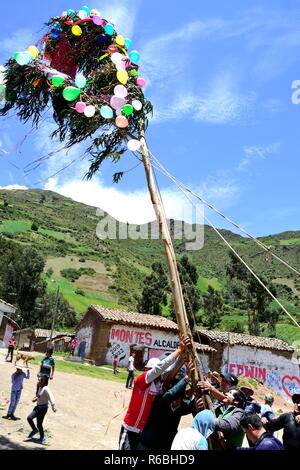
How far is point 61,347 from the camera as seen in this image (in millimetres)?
49781

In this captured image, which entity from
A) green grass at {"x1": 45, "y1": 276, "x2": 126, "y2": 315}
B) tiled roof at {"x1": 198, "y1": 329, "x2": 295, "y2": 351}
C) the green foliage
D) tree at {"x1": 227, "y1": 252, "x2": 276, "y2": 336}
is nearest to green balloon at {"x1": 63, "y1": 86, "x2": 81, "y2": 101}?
tiled roof at {"x1": 198, "y1": 329, "x2": 295, "y2": 351}

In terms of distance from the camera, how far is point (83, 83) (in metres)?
6.64

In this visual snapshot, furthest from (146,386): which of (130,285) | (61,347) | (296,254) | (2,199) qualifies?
(2,199)

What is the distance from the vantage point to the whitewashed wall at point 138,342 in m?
35.6

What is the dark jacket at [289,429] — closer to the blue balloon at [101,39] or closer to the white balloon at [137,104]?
the white balloon at [137,104]

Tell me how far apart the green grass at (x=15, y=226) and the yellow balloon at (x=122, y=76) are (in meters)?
90.8

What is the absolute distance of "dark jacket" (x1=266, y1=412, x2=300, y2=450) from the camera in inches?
204

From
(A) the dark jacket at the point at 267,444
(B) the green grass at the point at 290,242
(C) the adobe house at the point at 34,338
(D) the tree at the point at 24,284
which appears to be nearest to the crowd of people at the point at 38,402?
(A) the dark jacket at the point at 267,444

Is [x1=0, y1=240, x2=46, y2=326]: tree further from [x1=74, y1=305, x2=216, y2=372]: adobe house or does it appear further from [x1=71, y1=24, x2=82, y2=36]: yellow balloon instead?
[x1=71, y1=24, x2=82, y2=36]: yellow balloon

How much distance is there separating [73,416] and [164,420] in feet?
31.2

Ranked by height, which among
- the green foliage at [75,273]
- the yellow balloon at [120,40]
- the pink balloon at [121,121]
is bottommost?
the pink balloon at [121,121]

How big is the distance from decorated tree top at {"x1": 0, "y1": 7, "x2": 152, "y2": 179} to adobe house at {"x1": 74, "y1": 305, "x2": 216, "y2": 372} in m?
29.8

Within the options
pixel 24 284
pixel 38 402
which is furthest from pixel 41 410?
pixel 24 284

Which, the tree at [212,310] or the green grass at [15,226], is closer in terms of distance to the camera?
the tree at [212,310]
